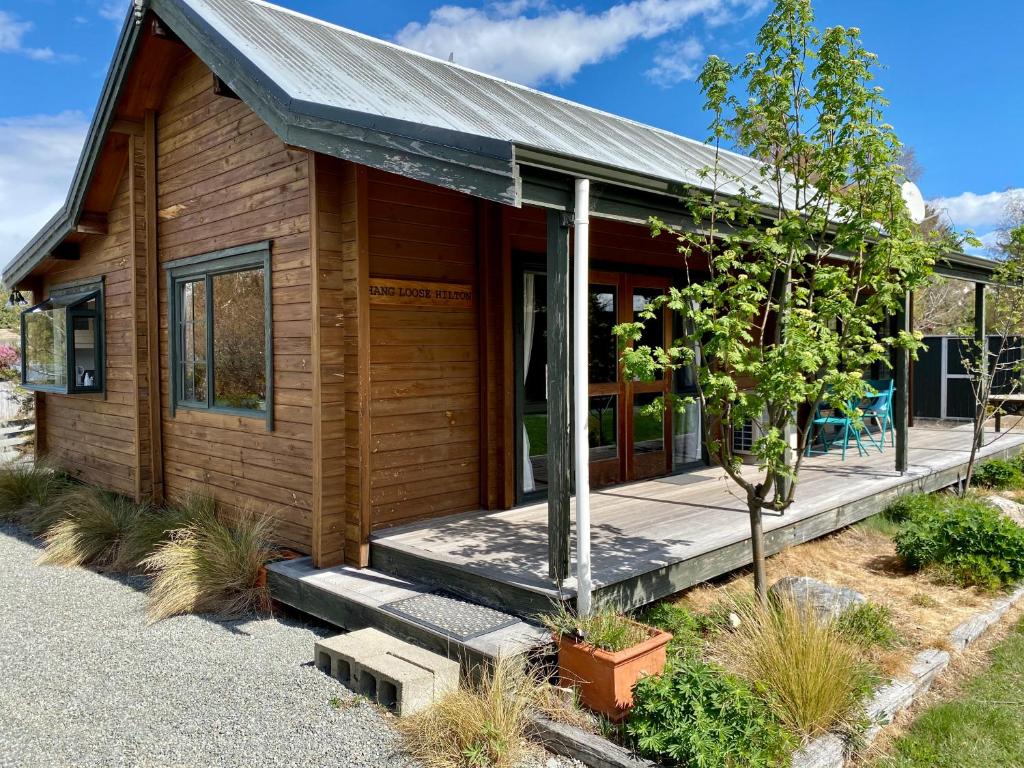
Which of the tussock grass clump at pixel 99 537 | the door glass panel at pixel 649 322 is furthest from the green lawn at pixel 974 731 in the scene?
the tussock grass clump at pixel 99 537

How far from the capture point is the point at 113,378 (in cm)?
754

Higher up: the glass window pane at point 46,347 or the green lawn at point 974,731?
the glass window pane at point 46,347

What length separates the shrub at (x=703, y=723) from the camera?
2.74m

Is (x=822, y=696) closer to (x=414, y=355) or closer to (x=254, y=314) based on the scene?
(x=414, y=355)

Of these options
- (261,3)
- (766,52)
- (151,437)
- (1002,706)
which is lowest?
(1002,706)

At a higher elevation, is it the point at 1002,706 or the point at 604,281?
the point at 604,281

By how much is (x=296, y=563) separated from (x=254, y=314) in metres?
1.93

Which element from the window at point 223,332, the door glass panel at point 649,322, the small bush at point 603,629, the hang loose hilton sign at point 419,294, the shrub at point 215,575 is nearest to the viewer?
the small bush at point 603,629

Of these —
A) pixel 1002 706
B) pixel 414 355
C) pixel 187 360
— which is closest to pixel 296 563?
pixel 414 355

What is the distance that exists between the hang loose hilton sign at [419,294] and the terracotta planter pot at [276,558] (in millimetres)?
1811

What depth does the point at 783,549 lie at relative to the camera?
5312 millimetres

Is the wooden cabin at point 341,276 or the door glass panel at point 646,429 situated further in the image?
the door glass panel at point 646,429

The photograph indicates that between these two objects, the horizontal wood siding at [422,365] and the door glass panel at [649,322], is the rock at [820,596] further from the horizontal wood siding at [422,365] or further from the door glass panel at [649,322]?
the door glass panel at [649,322]

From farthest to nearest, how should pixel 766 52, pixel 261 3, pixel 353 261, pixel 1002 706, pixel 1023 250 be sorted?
pixel 1023 250, pixel 261 3, pixel 353 261, pixel 766 52, pixel 1002 706
